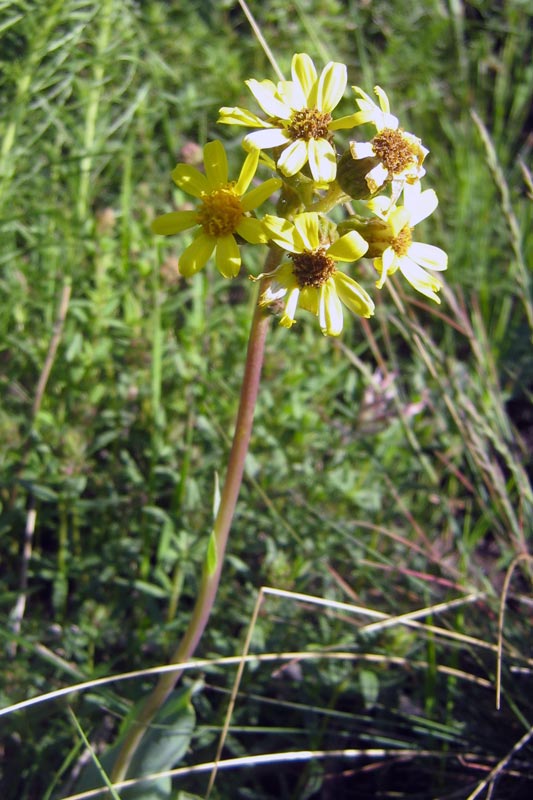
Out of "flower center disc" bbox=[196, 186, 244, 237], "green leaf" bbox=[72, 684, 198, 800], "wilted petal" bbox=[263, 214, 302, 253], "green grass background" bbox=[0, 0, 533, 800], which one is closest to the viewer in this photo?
"wilted petal" bbox=[263, 214, 302, 253]

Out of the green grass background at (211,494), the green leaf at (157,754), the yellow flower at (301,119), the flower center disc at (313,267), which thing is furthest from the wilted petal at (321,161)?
the green leaf at (157,754)

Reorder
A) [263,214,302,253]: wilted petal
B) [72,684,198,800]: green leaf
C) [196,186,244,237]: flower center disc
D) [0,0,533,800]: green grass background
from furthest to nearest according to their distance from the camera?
[0,0,533,800]: green grass background < [72,684,198,800]: green leaf < [196,186,244,237]: flower center disc < [263,214,302,253]: wilted petal

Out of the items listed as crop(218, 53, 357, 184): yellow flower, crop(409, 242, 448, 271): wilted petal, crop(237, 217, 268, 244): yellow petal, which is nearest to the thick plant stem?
crop(237, 217, 268, 244): yellow petal

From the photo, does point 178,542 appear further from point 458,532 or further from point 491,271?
point 491,271

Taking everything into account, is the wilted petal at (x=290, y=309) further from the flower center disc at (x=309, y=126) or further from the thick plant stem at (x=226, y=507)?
the flower center disc at (x=309, y=126)

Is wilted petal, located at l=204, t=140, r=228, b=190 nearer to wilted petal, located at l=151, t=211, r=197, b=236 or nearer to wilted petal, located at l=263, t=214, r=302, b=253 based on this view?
wilted petal, located at l=151, t=211, r=197, b=236

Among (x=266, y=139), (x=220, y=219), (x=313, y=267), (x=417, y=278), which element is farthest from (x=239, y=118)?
(x=417, y=278)
